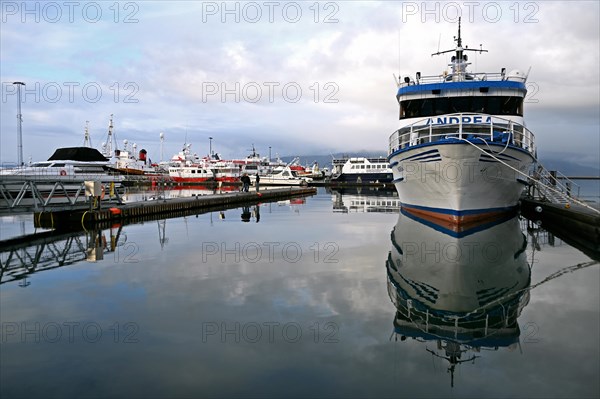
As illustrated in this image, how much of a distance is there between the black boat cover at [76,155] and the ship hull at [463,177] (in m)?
44.0

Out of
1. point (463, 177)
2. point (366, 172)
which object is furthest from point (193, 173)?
point (463, 177)

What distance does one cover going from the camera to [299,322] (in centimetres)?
750

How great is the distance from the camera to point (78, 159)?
5188 cm

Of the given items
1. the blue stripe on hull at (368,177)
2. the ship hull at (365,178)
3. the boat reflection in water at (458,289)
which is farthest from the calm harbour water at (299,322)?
the ship hull at (365,178)

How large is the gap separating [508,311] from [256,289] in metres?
4.89

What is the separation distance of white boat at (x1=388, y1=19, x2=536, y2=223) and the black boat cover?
4122 cm

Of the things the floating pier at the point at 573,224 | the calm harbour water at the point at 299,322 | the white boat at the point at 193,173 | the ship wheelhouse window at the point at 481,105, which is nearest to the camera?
the calm harbour water at the point at 299,322

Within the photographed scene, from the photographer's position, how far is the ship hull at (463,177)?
1575 cm

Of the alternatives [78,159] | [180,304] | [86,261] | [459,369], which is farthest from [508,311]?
[78,159]

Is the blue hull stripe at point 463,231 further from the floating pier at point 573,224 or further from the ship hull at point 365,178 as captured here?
the ship hull at point 365,178

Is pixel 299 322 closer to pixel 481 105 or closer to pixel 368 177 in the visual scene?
pixel 481 105

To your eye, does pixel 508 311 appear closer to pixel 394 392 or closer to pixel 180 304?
pixel 394 392

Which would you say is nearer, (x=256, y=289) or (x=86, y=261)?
(x=256, y=289)

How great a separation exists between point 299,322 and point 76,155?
170 feet
